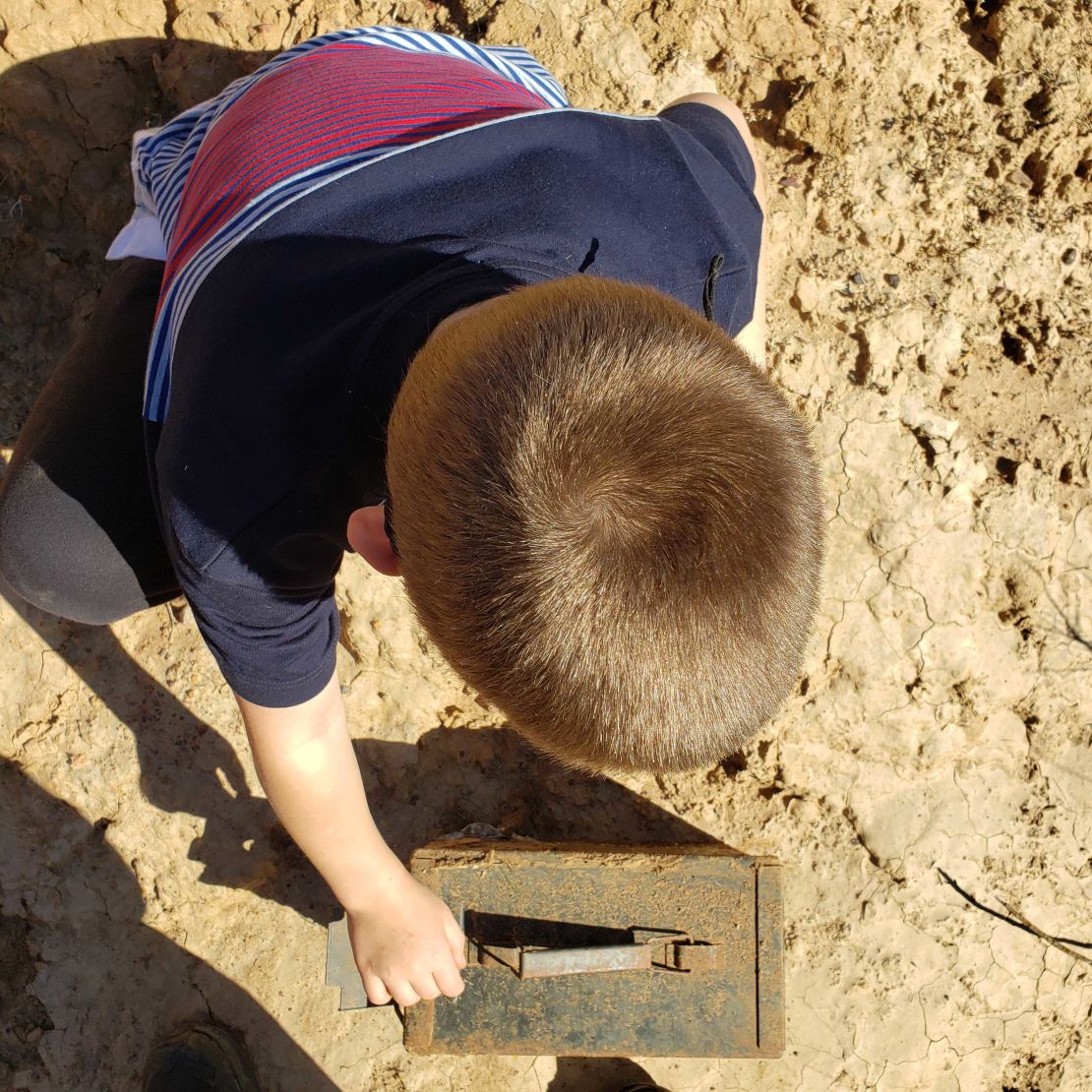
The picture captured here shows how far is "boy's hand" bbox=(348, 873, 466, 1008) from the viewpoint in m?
1.54

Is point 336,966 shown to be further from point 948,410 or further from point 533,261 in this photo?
point 948,410

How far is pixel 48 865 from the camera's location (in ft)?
6.92

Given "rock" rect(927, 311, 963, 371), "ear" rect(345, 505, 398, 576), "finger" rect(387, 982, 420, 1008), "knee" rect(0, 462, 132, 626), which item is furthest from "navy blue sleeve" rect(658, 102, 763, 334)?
"finger" rect(387, 982, 420, 1008)

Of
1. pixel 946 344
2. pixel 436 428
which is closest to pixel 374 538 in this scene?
pixel 436 428

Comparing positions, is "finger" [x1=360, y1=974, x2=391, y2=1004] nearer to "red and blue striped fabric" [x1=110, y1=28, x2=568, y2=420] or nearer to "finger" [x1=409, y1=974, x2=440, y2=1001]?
"finger" [x1=409, y1=974, x2=440, y2=1001]

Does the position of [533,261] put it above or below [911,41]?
below

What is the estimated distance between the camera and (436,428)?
31.5 inches

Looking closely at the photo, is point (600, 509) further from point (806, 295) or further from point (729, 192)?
point (806, 295)

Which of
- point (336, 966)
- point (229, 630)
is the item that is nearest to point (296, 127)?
point (229, 630)

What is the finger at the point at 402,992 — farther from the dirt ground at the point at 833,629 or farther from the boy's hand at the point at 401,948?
the dirt ground at the point at 833,629

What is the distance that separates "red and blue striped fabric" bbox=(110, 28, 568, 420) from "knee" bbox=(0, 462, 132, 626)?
325 millimetres

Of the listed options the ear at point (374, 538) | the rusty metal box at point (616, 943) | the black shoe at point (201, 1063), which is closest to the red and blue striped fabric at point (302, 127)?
the ear at point (374, 538)

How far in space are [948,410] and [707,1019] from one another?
54.2 inches

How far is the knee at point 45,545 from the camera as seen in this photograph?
147 cm
